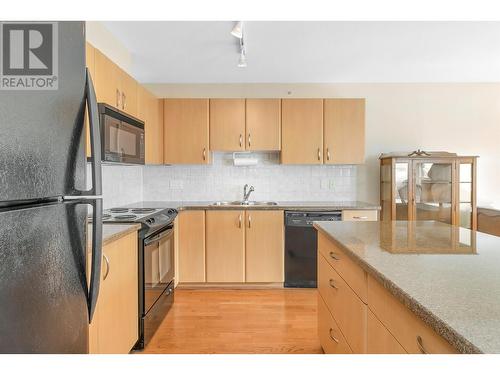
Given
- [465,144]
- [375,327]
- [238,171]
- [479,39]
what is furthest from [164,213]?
[465,144]

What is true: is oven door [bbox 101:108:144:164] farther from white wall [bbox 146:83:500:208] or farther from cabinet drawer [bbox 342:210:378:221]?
cabinet drawer [bbox 342:210:378:221]

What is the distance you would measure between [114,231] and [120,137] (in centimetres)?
81

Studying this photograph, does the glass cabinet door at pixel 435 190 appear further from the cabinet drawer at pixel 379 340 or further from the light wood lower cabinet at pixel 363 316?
the cabinet drawer at pixel 379 340


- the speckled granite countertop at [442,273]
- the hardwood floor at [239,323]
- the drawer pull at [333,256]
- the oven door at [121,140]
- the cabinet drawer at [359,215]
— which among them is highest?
the oven door at [121,140]

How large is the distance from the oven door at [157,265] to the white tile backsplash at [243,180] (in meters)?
1.20

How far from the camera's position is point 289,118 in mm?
3844

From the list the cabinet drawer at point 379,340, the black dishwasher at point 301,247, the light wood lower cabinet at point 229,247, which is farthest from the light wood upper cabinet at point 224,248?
Result: the cabinet drawer at point 379,340

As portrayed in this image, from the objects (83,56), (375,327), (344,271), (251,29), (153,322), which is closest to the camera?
(83,56)

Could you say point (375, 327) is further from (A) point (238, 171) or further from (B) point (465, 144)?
(B) point (465, 144)

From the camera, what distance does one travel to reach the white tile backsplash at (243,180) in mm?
4234

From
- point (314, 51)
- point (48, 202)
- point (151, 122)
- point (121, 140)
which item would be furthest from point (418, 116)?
point (48, 202)

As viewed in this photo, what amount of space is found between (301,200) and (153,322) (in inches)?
91.7

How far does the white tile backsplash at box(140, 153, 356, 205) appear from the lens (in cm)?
423

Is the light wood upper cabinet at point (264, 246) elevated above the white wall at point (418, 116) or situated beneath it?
situated beneath
